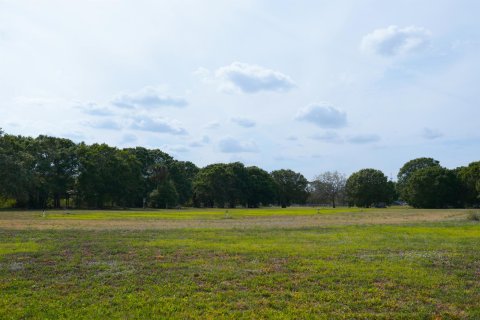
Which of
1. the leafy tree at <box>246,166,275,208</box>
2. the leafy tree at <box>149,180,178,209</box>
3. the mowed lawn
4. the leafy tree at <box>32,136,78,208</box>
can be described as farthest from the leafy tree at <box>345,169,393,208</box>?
the mowed lawn

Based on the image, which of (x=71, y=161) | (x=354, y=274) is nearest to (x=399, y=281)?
(x=354, y=274)

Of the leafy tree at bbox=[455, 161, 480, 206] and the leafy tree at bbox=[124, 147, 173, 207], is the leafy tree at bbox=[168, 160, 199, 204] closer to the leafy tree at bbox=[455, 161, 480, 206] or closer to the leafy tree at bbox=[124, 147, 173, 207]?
the leafy tree at bbox=[124, 147, 173, 207]

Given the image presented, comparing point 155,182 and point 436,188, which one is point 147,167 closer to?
point 155,182

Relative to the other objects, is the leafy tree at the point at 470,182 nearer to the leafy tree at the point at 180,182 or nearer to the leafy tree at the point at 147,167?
the leafy tree at the point at 180,182

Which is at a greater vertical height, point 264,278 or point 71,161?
point 71,161

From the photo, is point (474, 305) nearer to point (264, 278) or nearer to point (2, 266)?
point (264, 278)

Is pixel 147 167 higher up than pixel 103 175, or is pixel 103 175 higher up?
pixel 147 167

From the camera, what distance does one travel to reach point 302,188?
562 ft

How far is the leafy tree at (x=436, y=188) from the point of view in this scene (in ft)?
381

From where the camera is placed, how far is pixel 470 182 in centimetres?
11038

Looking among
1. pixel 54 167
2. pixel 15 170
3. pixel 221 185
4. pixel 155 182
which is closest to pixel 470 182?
pixel 221 185

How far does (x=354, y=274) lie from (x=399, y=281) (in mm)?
1425

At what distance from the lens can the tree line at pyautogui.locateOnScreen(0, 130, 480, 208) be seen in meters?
94.8

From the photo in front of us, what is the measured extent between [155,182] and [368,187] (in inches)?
2558
